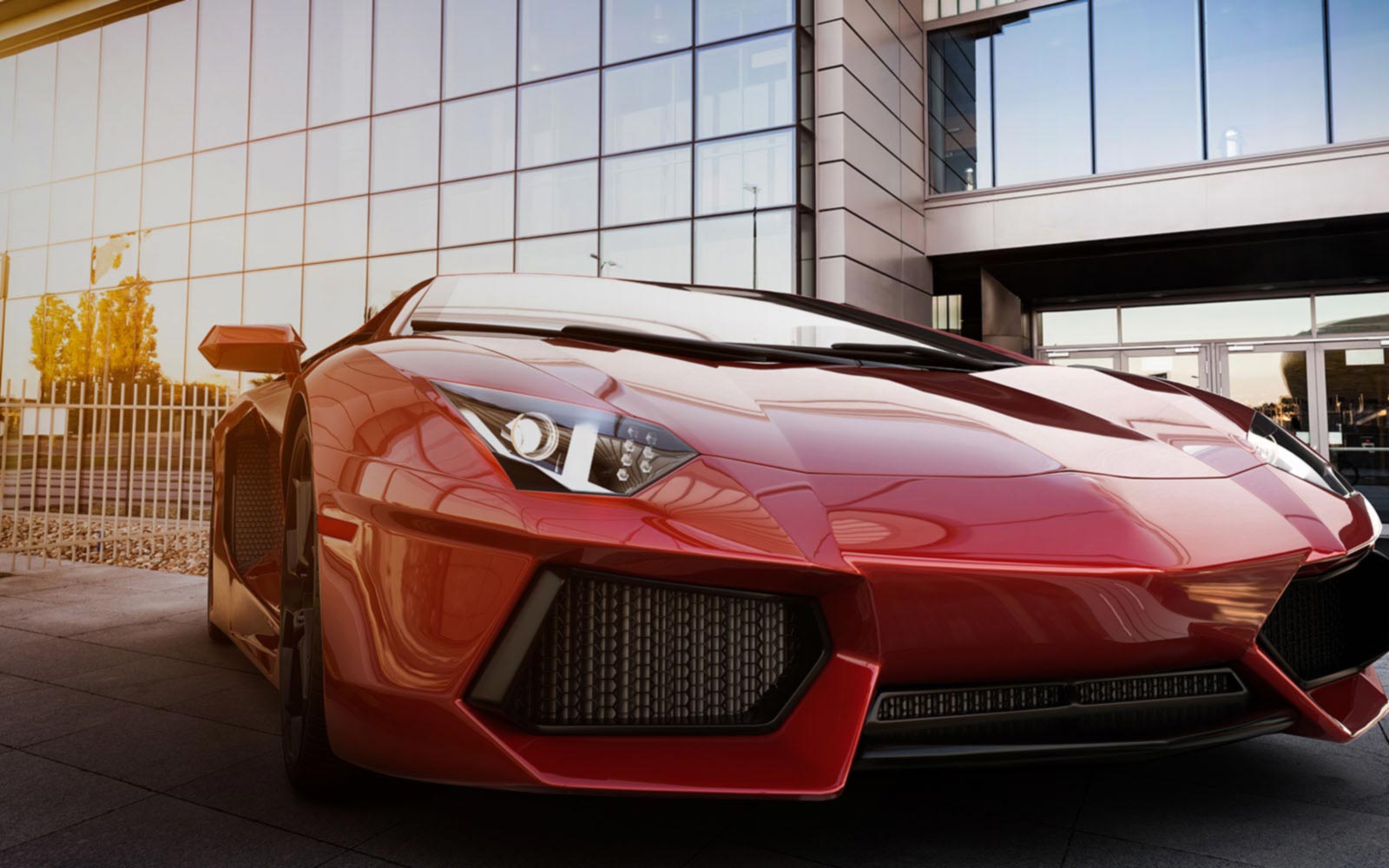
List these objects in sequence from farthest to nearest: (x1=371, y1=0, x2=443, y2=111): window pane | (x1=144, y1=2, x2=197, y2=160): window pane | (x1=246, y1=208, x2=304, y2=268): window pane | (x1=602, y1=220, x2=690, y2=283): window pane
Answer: (x1=144, y1=2, x2=197, y2=160): window pane < (x1=246, y1=208, x2=304, y2=268): window pane < (x1=371, y1=0, x2=443, y2=111): window pane < (x1=602, y1=220, x2=690, y2=283): window pane

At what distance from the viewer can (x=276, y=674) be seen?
204cm

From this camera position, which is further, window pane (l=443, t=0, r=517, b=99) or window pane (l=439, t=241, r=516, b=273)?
window pane (l=443, t=0, r=517, b=99)

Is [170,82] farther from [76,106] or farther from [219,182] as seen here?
[76,106]

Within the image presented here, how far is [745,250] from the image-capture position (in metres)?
11.9

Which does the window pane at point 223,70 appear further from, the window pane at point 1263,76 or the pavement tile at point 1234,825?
the pavement tile at point 1234,825

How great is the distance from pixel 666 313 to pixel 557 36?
42.3 feet

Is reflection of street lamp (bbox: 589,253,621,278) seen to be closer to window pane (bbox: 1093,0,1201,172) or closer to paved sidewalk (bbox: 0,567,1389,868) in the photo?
window pane (bbox: 1093,0,1201,172)

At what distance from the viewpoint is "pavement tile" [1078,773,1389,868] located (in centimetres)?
151

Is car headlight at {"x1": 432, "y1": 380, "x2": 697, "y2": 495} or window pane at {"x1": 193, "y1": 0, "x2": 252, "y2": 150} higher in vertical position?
window pane at {"x1": 193, "y1": 0, "x2": 252, "y2": 150}

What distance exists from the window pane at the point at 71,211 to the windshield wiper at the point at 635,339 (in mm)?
22537

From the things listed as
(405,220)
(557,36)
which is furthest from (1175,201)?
(405,220)

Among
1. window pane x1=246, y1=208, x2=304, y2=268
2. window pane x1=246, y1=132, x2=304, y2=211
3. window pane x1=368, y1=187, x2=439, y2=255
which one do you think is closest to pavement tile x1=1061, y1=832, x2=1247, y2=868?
window pane x1=368, y1=187, x2=439, y2=255

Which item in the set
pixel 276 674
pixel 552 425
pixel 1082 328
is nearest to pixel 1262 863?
pixel 552 425

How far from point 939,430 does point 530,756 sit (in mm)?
860
